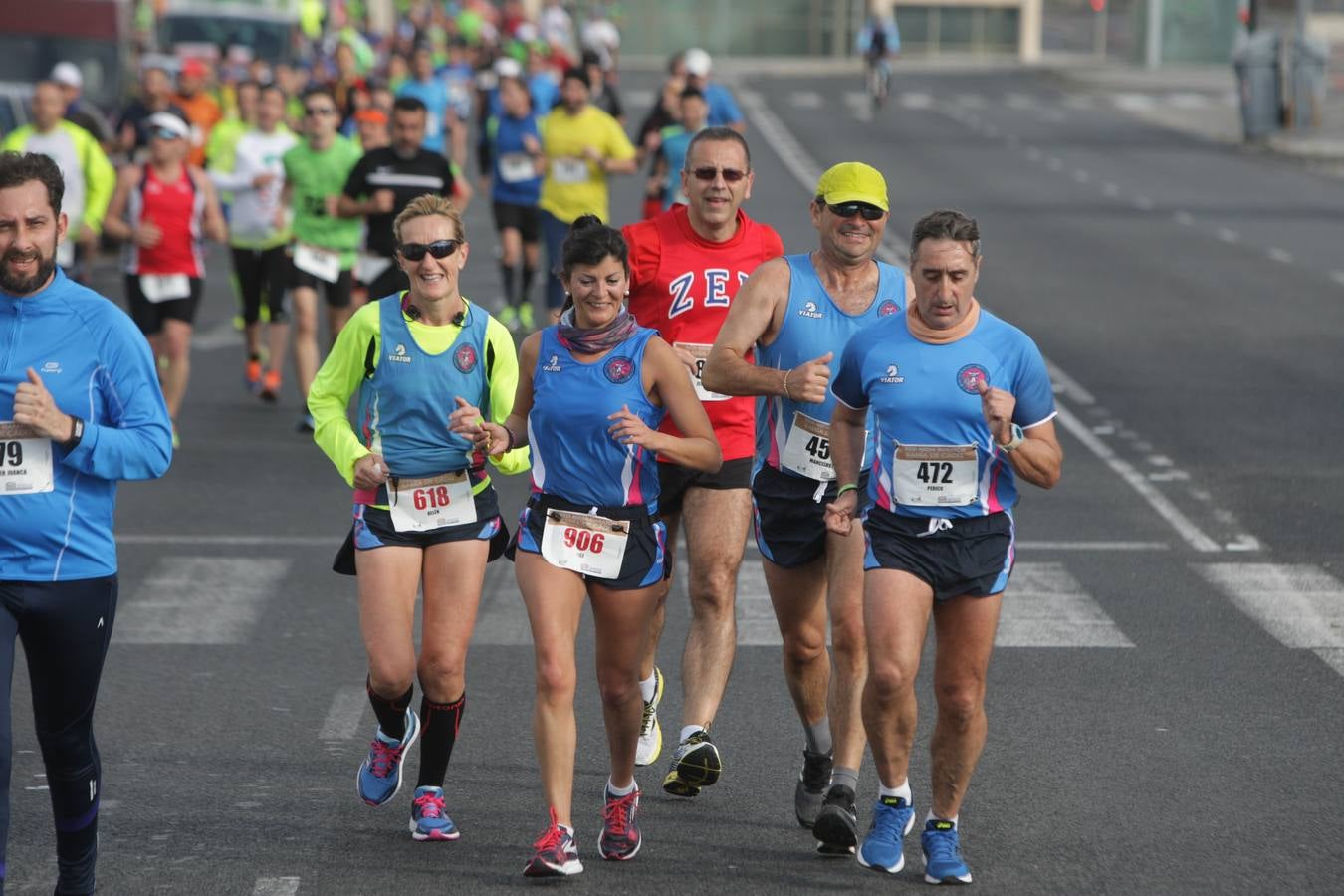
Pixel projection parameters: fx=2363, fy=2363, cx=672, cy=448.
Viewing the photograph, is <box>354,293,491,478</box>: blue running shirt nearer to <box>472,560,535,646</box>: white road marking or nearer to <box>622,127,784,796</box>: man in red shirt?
<box>622,127,784,796</box>: man in red shirt

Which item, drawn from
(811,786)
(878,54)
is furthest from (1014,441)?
(878,54)

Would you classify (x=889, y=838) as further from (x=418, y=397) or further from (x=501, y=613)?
(x=501, y=613)

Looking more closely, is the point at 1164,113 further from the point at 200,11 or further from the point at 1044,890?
the point at 1044,890

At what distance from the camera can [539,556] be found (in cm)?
691

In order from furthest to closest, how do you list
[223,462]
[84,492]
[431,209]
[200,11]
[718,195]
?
[200,11] → [223,462] → [718,195] → [431,209] → [84,492]

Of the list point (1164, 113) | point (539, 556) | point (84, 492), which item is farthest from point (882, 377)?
point (1164, 113)

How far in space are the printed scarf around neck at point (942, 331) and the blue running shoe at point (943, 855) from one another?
1.39m

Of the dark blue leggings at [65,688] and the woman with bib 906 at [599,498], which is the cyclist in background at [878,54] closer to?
the woman with bib 906 at [599,498]

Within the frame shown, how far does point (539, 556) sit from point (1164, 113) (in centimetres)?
4719

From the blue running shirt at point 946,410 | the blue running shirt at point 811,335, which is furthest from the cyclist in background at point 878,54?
the blue running shirt at point 946,410

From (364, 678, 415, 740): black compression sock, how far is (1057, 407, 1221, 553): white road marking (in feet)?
18.9

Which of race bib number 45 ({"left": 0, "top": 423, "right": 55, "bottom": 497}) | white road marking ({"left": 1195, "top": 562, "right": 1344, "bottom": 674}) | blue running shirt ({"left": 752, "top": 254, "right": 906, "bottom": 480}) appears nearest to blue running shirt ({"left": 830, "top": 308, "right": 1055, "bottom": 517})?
blue running shirt ({"left": 752, "top": 254, "right": 906, "bottom": 480})

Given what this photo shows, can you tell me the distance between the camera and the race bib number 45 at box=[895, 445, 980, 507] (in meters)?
6.78

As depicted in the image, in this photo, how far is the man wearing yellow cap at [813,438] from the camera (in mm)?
7328
